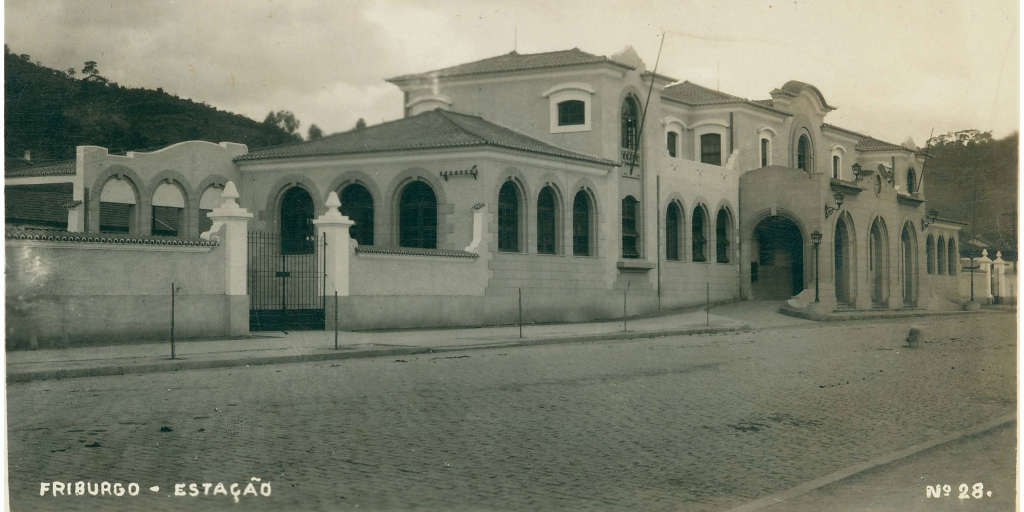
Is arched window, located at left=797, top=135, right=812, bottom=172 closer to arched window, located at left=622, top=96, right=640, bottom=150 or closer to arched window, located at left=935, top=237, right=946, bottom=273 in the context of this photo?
arched window, located at left=935, top=237, right=946, bottom=273

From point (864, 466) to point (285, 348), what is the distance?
37.6 feet

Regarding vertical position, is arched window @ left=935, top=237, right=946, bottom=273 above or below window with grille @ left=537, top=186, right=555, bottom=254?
below

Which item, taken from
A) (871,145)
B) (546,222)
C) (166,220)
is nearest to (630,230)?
(546,222)

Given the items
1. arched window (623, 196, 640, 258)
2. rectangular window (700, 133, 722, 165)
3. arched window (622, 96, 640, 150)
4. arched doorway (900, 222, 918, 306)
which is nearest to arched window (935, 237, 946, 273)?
→ arched doorway (900, 222, 918, 306)

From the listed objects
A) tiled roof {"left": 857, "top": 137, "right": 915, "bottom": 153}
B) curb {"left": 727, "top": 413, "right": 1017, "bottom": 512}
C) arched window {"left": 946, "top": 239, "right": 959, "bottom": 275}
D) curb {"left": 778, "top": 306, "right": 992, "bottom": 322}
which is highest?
tiled roof {"left": 857, "top": 137, "right": 915, "bottom": 153}

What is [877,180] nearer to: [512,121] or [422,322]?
[512,121]

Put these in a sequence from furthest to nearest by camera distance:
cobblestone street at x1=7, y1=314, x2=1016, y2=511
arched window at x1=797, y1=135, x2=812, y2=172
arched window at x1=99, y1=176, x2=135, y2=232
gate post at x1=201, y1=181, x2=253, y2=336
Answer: arched window at x1=797, y1=135, x2=812, y2=172 < gate post at x1=201, y1=181, x2=253, y2=336 < arched window at x1=99, y1=176, x2=135, y2=232 < cobblestone street at x1=7, y1=314, x2=1016, y2=511

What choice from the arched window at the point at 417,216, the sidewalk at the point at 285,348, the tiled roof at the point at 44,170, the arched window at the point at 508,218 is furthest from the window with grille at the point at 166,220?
the arched window at the point at 508,218

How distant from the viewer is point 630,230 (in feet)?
112

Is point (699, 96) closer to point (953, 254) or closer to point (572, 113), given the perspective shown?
point (572, 113)

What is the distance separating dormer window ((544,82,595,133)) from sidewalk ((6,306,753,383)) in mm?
8168

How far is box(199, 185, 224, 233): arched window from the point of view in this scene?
21328 mm

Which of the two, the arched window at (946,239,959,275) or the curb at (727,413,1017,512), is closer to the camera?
the curb at (727,413,1017,512)

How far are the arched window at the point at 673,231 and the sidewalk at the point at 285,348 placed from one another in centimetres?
931
